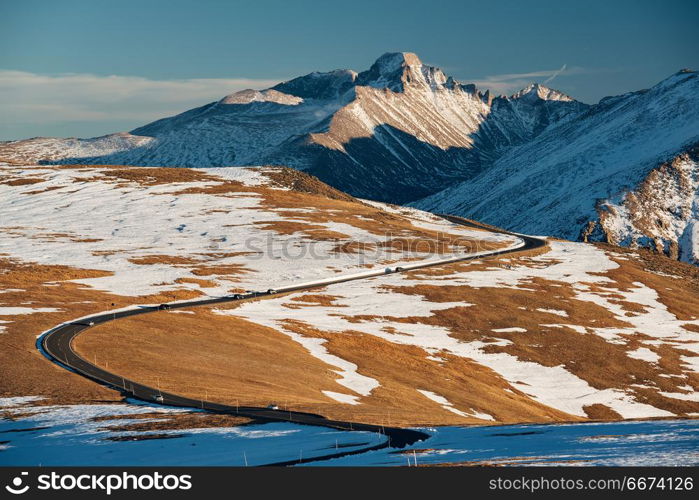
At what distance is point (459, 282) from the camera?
14025 centimetres

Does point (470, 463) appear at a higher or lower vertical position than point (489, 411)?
higher

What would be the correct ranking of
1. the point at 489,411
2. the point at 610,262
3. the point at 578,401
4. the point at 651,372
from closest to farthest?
the point at 489,411, the point at 578,401, the point at 651,372, the point at 610,262

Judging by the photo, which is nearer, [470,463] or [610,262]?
[470,463]

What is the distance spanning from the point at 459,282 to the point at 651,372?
1735 inches

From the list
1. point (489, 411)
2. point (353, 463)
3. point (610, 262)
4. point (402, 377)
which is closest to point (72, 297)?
point (402, 377)
